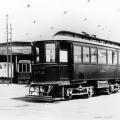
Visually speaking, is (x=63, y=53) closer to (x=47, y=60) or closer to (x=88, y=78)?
(x=47, y=60)

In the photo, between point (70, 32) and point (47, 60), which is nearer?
point (47, 60)

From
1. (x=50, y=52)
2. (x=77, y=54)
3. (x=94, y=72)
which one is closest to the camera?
(x=50, y=52)

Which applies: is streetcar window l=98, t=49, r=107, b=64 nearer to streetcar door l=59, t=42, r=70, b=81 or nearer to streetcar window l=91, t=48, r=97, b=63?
streetcar window l=91, t=48, r=97, b=63

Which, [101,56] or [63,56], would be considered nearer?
[63,56]

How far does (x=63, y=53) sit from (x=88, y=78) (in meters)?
2.30

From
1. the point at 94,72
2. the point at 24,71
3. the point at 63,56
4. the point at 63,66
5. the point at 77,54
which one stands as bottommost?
the point at 94,72

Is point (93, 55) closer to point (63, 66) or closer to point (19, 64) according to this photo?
point (63, 66)

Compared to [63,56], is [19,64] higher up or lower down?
higher up

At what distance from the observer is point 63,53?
716 inches

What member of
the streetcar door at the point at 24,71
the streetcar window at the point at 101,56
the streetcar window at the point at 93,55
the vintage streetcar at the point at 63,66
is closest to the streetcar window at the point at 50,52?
the vintage streetcar at the point at 63,66

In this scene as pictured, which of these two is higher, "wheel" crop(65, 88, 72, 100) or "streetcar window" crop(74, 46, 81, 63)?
"streetcar window" crop(74, 46, 81, 63)

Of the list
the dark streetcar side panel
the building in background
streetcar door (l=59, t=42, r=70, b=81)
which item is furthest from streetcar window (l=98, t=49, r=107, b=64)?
the building in background

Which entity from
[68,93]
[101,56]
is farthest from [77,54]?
[101,56]

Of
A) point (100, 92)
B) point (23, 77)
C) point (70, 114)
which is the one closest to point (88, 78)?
point (100, 92)
